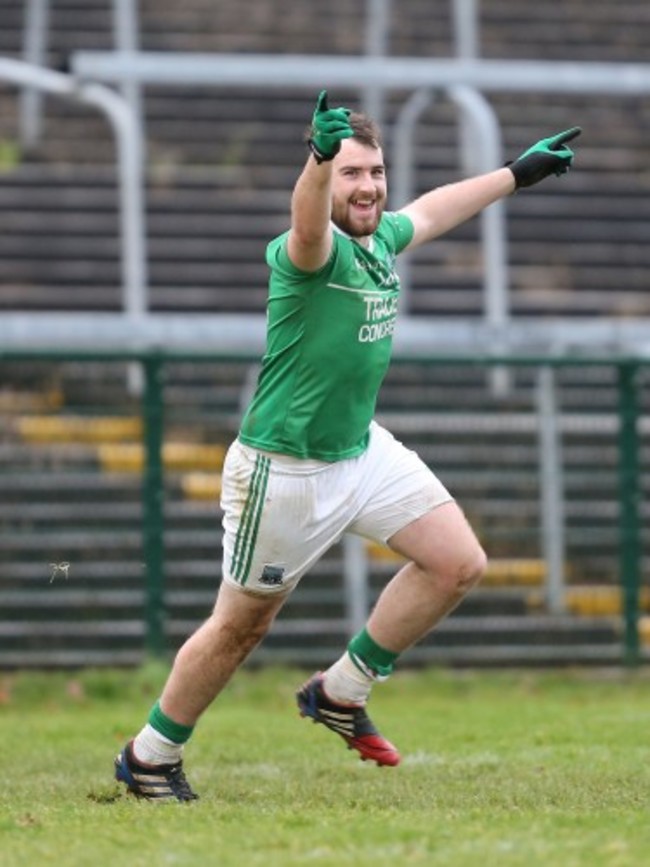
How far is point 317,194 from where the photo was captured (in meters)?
7.29

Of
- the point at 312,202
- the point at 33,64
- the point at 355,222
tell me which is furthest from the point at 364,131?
the point at 33,64

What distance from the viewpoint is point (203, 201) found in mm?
17891

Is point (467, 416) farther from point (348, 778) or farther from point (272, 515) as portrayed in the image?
point (272, 515)

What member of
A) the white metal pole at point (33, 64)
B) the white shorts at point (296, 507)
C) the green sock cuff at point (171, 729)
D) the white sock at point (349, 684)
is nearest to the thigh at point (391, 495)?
the white shorts at point (296, 507)

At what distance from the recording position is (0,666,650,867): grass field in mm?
6531

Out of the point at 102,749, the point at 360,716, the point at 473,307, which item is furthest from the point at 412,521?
the point at 473,307

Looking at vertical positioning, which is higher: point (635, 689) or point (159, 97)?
point (159, 97)

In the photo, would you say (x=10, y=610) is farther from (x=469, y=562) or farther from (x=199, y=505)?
(x=469, y=562)

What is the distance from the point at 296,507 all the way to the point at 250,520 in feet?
0.52

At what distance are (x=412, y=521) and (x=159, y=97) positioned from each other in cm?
1183

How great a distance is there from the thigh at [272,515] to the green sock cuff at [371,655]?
0.45 meters

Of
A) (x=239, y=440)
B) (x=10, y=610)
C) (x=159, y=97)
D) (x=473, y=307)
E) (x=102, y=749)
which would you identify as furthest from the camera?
(x=159, y=97)

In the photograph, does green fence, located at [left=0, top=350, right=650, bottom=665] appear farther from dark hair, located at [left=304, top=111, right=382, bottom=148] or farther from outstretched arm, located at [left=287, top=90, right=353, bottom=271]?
outstretched arm, located at [left=287, top=90, right=353, bottom=271]

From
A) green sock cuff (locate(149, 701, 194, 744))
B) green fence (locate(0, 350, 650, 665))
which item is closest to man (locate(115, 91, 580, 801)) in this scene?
green sock cuff (locate(149, 701, 194, 744))
